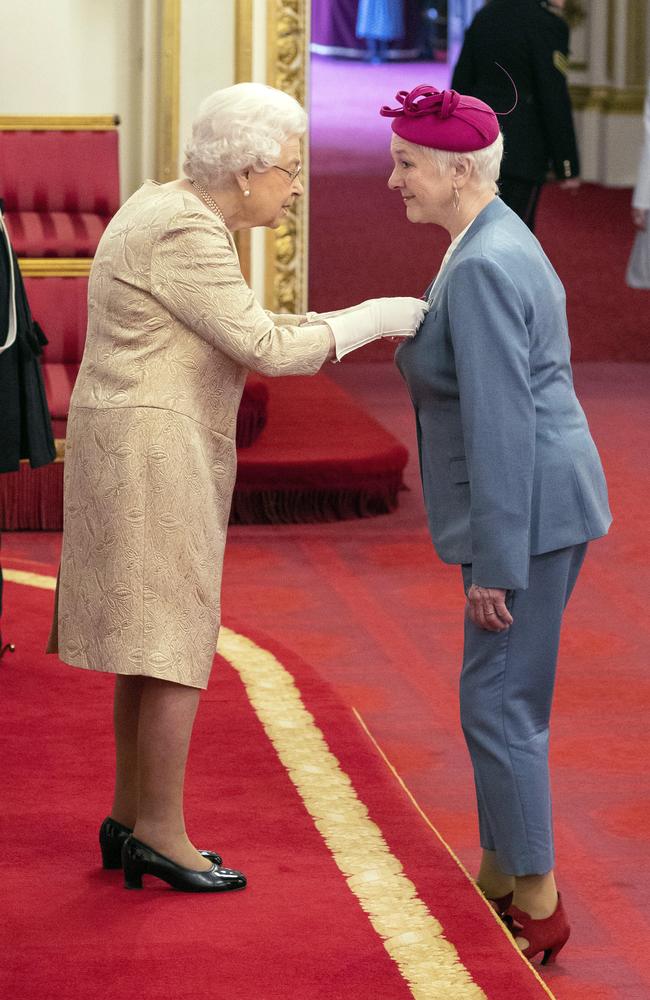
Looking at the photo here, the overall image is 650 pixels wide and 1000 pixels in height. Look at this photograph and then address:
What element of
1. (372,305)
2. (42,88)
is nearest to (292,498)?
(42,88)

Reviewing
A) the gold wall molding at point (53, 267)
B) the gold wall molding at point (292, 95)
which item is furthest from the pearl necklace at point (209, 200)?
the gold wall molding at point (292, 95)

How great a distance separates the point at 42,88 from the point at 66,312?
1118mm

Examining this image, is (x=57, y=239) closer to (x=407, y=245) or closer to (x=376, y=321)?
(x=376, y=321)

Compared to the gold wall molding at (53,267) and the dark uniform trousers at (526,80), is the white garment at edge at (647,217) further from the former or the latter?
the gold wall molding at (53,267)

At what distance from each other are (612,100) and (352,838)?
43.7ft

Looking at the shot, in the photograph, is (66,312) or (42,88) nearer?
(66,312)

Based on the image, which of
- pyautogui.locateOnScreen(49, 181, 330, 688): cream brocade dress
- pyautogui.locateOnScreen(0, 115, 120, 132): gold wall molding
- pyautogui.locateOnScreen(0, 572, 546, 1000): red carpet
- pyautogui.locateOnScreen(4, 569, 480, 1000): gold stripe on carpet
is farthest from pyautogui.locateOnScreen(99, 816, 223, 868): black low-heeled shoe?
pyautogui.locateOnScreen(0, 115, 120, 132): gold wall molding

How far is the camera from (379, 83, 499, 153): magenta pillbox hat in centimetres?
272

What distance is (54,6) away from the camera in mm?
6996

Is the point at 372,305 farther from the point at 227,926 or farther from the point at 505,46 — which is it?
the point at 505,46

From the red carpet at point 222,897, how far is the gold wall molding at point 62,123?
343 cm

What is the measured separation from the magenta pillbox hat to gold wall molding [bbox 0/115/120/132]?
434 centimetres

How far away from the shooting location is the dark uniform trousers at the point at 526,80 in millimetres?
7832

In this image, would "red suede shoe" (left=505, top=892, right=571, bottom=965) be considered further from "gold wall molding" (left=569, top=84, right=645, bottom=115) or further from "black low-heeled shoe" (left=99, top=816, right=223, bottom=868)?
"gold wall molding" (left=569, top=84, right=645, bottom=115)
